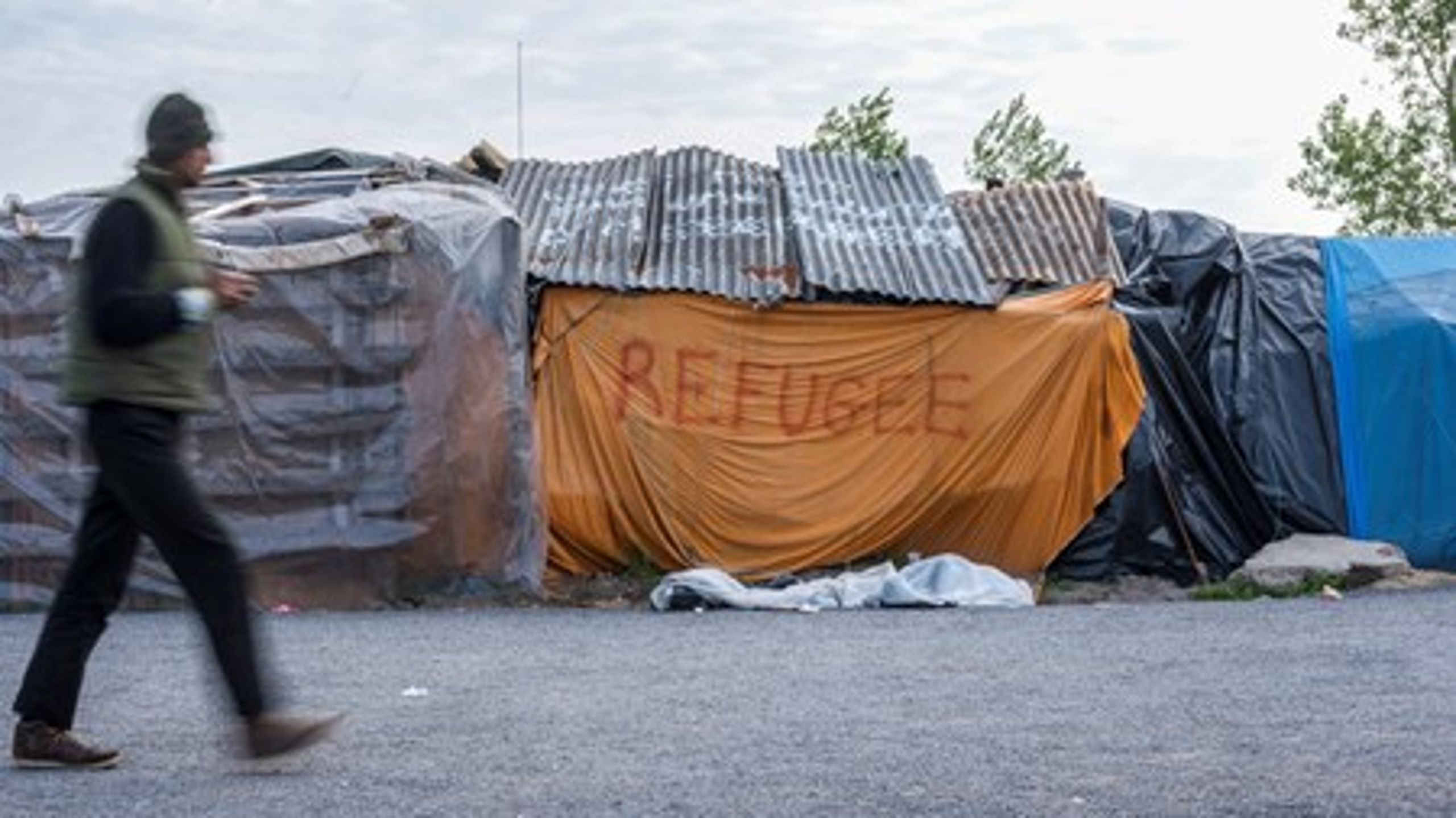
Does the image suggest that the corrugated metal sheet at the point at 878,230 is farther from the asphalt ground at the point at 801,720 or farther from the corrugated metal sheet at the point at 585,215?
the asphalt ground at the point at 801,720

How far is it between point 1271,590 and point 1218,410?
2.04 metres

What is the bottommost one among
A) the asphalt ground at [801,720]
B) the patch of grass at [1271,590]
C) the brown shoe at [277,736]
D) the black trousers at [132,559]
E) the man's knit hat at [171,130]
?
the patch of grass at [1271,590]

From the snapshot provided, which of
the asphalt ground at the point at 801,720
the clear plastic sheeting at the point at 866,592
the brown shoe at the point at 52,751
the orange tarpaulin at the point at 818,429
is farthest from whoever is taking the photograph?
the orange tarpaulin at the point at 818,429

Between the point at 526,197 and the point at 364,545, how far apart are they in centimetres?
402

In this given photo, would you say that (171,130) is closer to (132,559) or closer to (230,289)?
(230,289)

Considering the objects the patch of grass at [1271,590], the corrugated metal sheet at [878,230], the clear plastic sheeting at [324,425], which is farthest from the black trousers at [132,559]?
the patch of grass at [1271,590]

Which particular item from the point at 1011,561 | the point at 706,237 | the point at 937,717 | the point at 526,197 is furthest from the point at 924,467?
the point at 937,717

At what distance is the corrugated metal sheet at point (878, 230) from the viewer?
16.1m

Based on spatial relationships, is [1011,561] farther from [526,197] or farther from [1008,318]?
[526,197]

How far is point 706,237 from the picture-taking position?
16.7 m

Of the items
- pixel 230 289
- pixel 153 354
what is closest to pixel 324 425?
pixel 230 289

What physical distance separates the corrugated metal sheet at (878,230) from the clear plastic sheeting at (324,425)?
9.54 feet

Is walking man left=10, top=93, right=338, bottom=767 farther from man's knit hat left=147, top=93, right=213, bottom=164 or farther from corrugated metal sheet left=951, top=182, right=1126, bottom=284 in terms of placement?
corrugated metal sheet left=951, top=182, right=1126, bottom=284

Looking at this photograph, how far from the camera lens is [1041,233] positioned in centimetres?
1714
